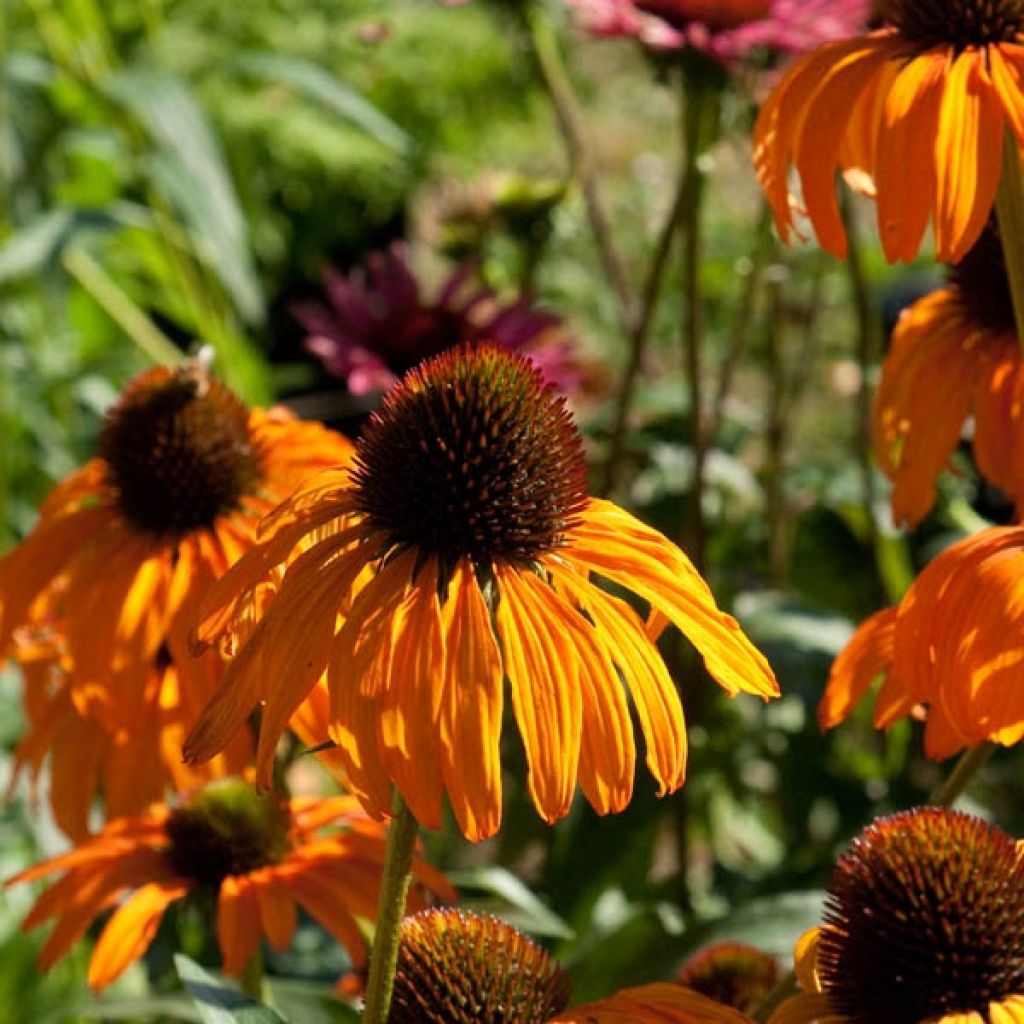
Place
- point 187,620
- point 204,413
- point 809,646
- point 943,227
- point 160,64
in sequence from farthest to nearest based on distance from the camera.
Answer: point 160,64, point 809,646, point 204,413, point 187,620, point 943,227

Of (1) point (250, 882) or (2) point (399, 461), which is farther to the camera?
(1) point (250, 882)

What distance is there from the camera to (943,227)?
91cm

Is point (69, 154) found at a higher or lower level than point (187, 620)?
lower

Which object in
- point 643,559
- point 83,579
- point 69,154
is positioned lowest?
point 69,154

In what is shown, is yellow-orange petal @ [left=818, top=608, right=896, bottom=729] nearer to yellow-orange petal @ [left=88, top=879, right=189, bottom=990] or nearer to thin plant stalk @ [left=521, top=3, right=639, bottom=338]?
yellow-orange petal @ [left=88, top=879, right=189, bottom=990]

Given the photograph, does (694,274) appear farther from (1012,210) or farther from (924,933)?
(924,933)

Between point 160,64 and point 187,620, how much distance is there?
1296mm

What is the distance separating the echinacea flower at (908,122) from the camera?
3.02 feet

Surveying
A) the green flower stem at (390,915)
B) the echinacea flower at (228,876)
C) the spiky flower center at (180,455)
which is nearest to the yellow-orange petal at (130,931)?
the echinacea flower at (228,876)

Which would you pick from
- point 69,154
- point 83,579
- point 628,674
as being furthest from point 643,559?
point 69,154

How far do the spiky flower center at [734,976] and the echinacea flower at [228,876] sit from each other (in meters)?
0.15

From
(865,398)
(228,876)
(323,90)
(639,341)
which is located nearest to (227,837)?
(228,876)

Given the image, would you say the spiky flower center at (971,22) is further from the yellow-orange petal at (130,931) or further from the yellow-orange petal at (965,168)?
the yellow-orange petal at (130,931)

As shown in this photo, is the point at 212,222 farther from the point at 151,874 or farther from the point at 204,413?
the point at 151,874
